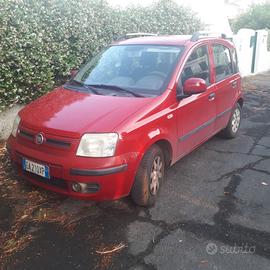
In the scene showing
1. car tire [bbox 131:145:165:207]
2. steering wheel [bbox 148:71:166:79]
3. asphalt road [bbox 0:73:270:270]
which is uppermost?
steering wheel [bbox 148:71:166:79]

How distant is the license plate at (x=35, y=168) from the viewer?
361 cm

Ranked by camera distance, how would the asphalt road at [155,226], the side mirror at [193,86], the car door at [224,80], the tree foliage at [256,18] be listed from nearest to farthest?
the asphalt road at [155,226], the side mirror at [193,86], the car door at [224,80], the tree foliage at [256,18]

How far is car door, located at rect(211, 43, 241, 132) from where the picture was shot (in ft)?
17.9

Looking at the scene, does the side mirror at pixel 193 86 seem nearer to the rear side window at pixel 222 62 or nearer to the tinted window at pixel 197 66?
the tinted window at pixel 197 66

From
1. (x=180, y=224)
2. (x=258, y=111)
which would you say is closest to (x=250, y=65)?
(x=258, y=111)

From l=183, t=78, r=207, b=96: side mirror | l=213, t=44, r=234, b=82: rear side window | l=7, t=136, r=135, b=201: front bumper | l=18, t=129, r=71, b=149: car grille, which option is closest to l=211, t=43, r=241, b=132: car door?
l=213, t=44, r=234, b=82: rear side window

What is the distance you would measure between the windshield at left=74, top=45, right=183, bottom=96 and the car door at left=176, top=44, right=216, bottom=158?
243 mm

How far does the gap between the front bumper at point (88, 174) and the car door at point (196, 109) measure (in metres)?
1.15

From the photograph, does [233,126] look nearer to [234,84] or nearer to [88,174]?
[234,84]

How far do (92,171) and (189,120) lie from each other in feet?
5.60

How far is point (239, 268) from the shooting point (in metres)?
3.03

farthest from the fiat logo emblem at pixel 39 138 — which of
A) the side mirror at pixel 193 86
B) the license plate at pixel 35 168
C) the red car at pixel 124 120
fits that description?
the side mirror at pixel 193 86

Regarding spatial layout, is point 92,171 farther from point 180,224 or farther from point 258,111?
point 258,111

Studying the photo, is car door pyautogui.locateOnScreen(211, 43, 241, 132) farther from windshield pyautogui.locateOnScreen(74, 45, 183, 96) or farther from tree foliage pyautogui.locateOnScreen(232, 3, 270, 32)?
tree foliage pyautogui.locateOnScreen(232, 3, 270, 32)
